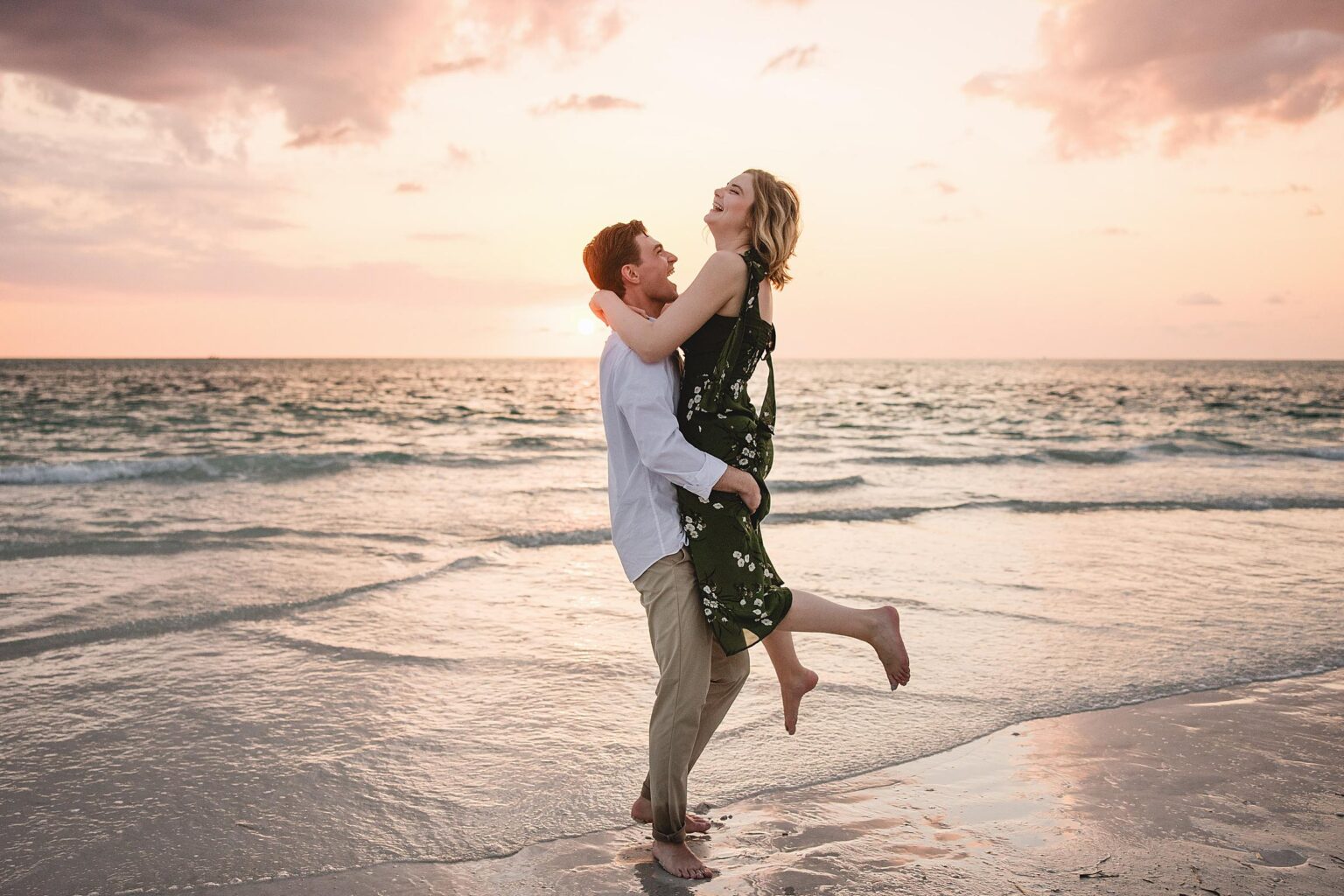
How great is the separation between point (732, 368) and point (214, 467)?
15481mm

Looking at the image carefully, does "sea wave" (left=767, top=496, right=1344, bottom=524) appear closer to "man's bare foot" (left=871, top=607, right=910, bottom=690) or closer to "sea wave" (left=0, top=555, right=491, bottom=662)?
"sea wave" (left=0, top=555, right=491, bottom=662)

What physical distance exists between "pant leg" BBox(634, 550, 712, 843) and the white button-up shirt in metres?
0.08

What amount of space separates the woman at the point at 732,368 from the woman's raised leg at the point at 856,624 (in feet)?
0.31

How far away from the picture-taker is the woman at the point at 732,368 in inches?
117

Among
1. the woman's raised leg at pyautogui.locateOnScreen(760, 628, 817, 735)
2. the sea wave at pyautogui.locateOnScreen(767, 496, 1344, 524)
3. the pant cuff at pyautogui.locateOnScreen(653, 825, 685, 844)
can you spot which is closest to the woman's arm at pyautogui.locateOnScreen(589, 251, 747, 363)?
the woman's raised leg at pyautogui.locateOnScreen(760, 628, 817, 735)

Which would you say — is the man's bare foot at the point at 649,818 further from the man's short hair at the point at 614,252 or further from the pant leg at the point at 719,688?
the man's short hair at the point at 614,252

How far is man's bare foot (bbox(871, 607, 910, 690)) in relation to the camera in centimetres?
346

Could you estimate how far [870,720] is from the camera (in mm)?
4535

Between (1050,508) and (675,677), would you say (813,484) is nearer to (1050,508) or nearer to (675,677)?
(1050,508)

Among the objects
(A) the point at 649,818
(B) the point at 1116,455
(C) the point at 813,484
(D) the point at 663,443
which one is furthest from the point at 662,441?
(B) the point at 1116,455

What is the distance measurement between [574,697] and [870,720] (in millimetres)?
1447

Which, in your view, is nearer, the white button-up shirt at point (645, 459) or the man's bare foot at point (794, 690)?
the white button-up shirt at point (645, 459)

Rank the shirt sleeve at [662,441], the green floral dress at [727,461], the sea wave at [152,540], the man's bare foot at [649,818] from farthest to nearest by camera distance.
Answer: the sea wave at [152,540]
the man's bare foot at [649,818]
the green floral dress at [727,461]
the shirt sleeve at [662,441]

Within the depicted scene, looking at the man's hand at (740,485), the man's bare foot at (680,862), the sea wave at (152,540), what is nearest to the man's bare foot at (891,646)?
the man's hand at (740,485)
